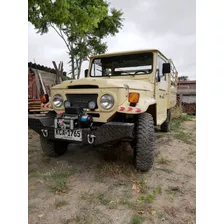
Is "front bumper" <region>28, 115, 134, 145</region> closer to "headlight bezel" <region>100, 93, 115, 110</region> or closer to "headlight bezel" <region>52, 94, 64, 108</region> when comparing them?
"headlight bezel" <region>100, 93, 115, 110</region>

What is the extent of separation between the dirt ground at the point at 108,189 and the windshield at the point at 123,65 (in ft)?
4.54

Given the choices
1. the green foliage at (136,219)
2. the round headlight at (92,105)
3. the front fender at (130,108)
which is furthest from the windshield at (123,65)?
the green foliage at (136,219)

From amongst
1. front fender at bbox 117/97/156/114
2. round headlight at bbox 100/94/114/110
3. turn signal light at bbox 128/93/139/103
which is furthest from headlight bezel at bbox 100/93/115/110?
turn signal light at bbox 128/93/139/103

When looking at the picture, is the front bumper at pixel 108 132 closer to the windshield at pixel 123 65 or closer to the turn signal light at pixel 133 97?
the turn signal light at pixel 133 97

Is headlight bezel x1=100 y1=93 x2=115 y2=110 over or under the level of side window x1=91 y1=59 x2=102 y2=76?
under

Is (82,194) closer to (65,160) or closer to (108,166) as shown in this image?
(108,166)

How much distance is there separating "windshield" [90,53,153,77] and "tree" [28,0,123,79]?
4.10 ft

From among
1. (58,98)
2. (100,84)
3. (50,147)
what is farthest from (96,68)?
(50,147)

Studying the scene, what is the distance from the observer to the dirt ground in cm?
181

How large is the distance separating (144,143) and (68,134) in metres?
0.95

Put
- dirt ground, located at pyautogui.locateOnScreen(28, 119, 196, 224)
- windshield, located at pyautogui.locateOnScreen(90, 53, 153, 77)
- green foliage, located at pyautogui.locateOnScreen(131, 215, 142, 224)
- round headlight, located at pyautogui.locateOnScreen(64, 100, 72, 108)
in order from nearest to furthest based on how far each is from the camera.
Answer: green foliage, located at pyautogui.locateOnScreen(131, 215, 142, 224) → dirt ground, located at pyautogui.locateOnScreen(28, 119, 196, 224) → round headlight, located at pyautogui.locateOnScreen(64, 100, 72, 108) → windshield, located at pyautogui.locateOnScreen(90, 53, 153, 77)

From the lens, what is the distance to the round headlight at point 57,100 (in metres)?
2.94
